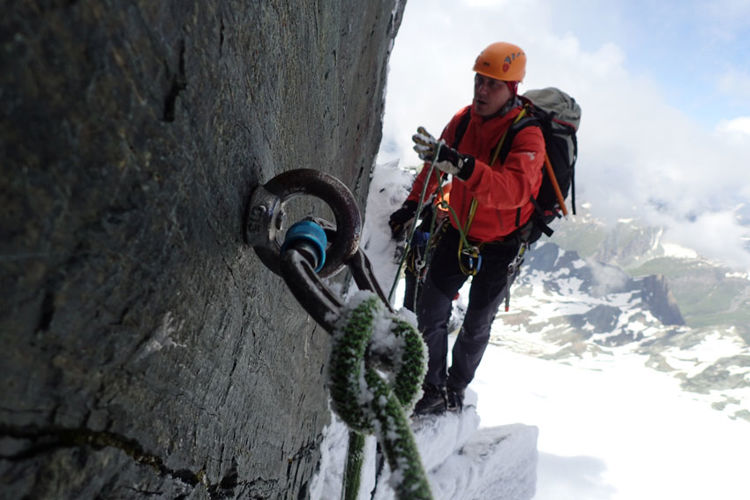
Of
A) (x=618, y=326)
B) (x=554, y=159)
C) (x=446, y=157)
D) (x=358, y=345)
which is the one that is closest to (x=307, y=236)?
(x=358, y=345)

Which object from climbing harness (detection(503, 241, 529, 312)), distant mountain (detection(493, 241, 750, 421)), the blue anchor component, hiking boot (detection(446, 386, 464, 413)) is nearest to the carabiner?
the blue anchor component

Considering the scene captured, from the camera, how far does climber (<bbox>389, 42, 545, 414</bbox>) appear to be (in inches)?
104

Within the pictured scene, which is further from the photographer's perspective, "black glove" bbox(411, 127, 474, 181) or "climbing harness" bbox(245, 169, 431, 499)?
"black glove" bbox(411, 127, 474, 181)

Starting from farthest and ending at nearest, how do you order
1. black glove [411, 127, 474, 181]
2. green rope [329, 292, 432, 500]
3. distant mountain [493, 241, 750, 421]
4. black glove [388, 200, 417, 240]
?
distant mountain [493, 241, 750, 421]
black glove [388, 200, 417, 240]
black glove [411, 127, 474, 181]
green rope [329, 292, 432, 500]

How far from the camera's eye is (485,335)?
3748 millimetres

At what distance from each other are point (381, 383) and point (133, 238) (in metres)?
0.52

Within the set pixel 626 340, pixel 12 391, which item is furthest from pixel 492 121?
pixel 626 340

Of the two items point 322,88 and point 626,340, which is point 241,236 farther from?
point 626,340

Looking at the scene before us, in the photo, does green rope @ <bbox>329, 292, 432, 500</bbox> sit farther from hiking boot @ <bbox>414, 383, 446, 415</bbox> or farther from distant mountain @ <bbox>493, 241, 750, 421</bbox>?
distant mountain @ <bbox>493, 241, 750, 421</bbox>

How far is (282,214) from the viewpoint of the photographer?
1.16 m

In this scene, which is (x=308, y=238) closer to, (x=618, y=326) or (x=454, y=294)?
(x=454, y=294)

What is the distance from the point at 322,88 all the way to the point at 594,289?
656 feet

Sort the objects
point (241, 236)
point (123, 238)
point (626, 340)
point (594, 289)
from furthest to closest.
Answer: point (594, 289) → point (626, 340) → point (241, 236) → point (123, 238)

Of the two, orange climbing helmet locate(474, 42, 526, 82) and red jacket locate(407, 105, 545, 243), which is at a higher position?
orange climbing helmet locate(474, 42, 526, 82)
